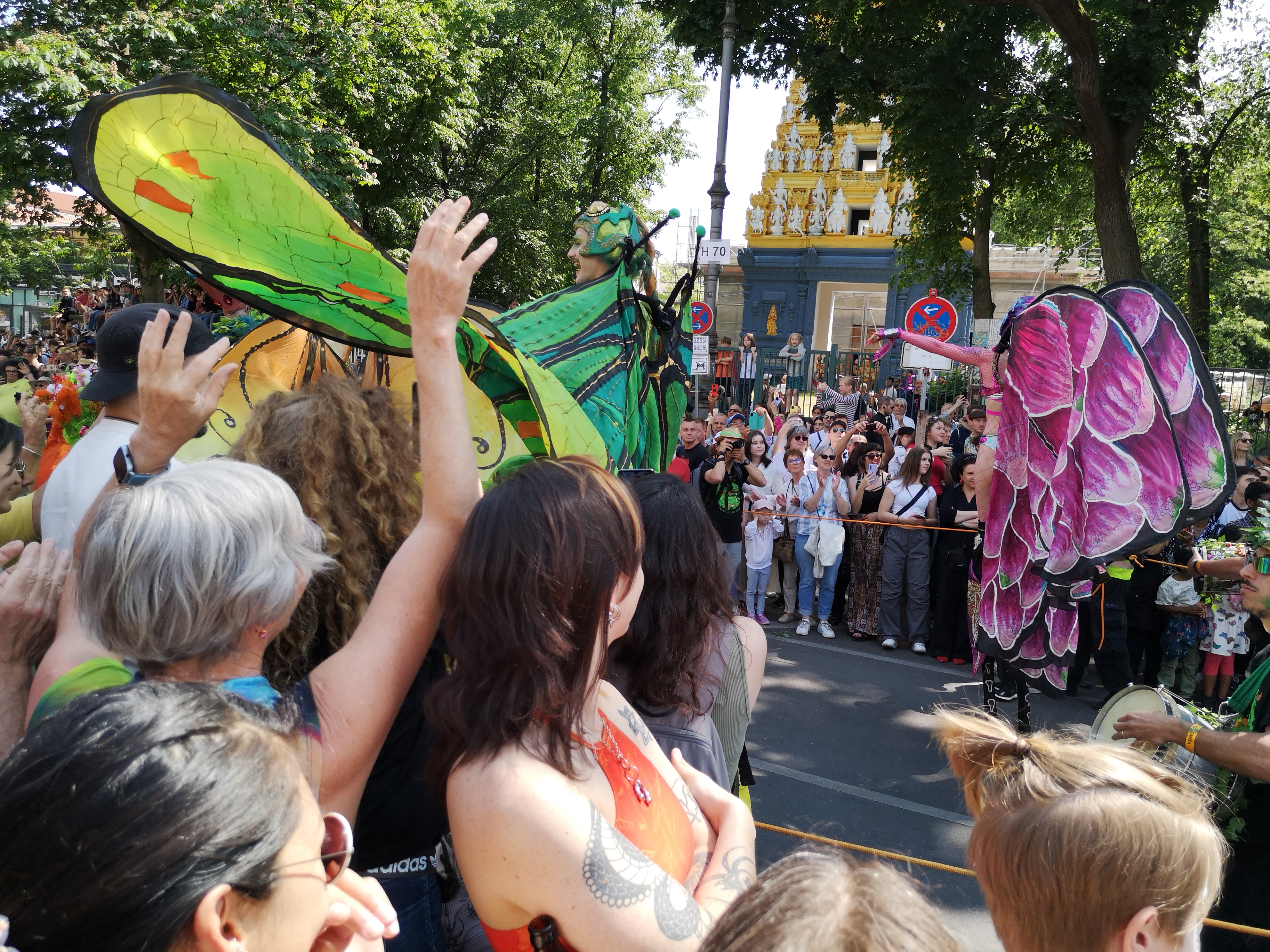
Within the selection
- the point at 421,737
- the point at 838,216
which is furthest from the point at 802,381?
the point at 421,737

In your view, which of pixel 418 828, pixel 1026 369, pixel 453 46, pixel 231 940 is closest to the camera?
pixel 231 940

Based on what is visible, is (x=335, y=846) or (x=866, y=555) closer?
(x=335, y=846)

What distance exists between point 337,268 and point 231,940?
1.62 m

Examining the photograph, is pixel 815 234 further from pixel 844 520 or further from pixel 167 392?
pixel 167 392

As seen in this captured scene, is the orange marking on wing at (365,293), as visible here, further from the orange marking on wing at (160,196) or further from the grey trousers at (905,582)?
the grey trousers at (905,582)

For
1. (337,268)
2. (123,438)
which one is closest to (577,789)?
(337,268)

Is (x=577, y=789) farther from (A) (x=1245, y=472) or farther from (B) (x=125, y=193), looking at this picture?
(A) (x=1245, y=472)

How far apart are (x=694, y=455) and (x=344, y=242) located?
20.8 feet

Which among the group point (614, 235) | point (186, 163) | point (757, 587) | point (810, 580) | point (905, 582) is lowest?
point (757, 587)

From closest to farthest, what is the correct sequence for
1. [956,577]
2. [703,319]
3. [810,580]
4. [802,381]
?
[956,577] → [810,580] → [703,319] → [802,381]

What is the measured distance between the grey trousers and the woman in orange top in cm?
641

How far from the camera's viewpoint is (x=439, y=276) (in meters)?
1.46

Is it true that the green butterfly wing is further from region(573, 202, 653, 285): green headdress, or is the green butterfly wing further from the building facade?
the building facade

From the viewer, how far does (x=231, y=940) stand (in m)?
0.82
